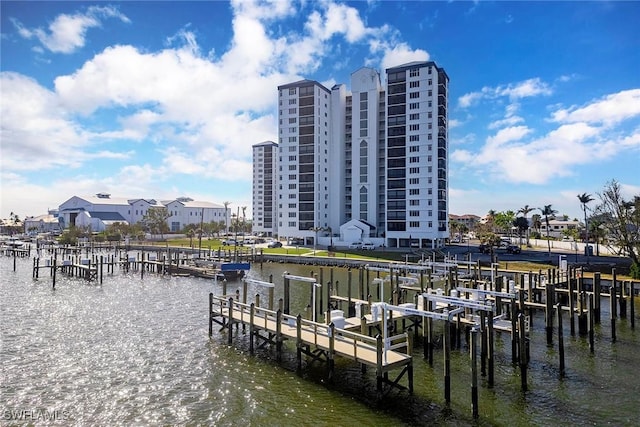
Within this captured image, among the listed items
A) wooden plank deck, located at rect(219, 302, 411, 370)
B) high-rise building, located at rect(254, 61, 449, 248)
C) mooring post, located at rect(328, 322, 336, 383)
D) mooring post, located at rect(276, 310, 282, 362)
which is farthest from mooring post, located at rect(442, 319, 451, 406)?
high-rise building, located at rect(254, 61, 449, 248)

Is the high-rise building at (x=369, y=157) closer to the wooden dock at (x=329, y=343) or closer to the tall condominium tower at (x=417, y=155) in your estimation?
the tall condominium tower at (x=417, y=155)

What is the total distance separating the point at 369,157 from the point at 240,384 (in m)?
82.8

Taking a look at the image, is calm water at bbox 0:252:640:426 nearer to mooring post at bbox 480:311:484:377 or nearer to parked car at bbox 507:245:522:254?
mooring post at bbox 480:311:484:377

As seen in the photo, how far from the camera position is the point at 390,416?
54.3 ft

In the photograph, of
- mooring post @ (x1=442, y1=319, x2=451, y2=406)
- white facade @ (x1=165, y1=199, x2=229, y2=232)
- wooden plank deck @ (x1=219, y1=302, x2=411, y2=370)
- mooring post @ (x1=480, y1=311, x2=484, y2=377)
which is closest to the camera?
mooring post @ (x1=442, y1=319, x2=451, y2=406)

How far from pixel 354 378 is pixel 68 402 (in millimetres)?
12579

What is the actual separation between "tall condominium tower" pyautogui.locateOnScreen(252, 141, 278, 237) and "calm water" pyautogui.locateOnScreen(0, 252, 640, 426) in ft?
350

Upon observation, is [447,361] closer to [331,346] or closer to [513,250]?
[331,346]

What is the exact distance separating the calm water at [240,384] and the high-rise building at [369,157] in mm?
59666

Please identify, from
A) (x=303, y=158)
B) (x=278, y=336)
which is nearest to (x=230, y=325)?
(x=278, y=336)

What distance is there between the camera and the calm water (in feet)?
54.5

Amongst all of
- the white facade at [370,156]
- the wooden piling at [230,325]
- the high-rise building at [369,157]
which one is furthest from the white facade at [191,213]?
the wooden piling at [230,325]

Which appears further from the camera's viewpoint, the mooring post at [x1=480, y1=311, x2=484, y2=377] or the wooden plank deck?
the mooring post at [x1=480, y1=311, x2=484, y2=377]

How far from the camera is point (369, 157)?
9844cm
